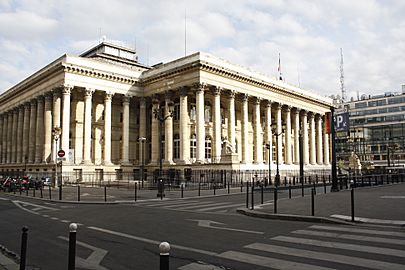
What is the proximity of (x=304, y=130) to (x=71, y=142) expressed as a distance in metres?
43.0

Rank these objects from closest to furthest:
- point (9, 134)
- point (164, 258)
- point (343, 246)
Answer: point (164, 258)
point (343, 246)
point (9, 134)

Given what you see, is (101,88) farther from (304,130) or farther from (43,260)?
(43,260)

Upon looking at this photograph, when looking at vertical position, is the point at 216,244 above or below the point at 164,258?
below

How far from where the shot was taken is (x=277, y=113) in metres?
62.3

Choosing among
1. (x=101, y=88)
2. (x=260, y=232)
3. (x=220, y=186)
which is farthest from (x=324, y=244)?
(x=101, y=88)

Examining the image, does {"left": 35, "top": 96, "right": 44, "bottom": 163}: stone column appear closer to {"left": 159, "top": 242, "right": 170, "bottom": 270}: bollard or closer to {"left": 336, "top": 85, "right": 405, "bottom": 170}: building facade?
{"left": 159, "top": 242, "right": 170, "bottom": 270}: bollard

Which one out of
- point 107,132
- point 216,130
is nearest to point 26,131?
point 107,132

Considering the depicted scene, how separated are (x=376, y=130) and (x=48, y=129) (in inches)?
3556

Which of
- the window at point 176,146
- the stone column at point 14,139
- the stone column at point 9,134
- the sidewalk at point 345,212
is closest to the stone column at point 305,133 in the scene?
the window at point 176,146

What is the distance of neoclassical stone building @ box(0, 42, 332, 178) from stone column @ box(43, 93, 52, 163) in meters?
0.14

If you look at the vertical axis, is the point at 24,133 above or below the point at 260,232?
above

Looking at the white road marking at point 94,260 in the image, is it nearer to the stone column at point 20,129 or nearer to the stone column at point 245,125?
the stone column at point 245,125

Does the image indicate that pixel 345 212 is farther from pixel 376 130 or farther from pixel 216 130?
pixel 376 130

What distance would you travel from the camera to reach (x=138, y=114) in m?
59.4
